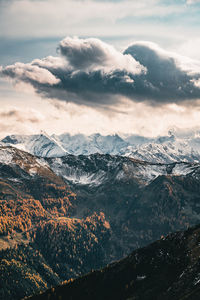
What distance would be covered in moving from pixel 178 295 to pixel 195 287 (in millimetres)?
12182

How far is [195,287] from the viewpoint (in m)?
192

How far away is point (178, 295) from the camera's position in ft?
650
